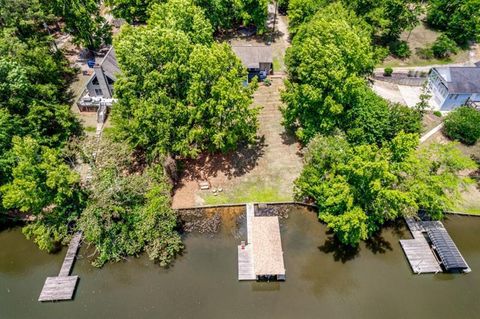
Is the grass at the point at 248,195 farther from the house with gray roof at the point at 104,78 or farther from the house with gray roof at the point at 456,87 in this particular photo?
the house with gray roof at the point at 456,87

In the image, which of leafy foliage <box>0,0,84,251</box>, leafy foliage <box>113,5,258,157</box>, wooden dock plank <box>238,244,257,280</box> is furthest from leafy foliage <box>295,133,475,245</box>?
leafy foliage <box>0,0,84,251</box>

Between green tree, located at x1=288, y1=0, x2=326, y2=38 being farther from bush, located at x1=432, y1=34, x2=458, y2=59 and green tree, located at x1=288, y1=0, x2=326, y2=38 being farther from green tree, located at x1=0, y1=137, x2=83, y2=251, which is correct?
→ green tree, located at x1=0, y1=137, x2=83, y2=251

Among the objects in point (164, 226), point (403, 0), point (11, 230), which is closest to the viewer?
point (164, 226)

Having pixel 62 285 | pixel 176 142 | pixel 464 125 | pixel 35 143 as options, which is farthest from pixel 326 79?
pixel 62 285

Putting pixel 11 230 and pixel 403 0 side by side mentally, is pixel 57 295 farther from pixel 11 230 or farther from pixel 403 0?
pixel 403 0

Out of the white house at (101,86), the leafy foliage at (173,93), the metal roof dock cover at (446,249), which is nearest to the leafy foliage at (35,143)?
the white house at (101,86)

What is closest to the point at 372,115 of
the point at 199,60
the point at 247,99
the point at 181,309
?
the point at 247,99
